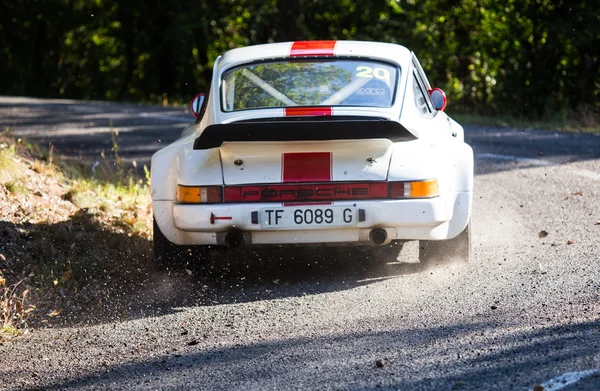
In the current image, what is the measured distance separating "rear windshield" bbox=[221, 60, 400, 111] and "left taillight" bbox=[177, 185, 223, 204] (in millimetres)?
707

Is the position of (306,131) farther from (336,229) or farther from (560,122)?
(560,122)

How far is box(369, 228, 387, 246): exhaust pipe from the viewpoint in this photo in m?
6.18

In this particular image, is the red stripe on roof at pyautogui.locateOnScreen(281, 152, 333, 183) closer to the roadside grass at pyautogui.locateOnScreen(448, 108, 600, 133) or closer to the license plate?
the license plate

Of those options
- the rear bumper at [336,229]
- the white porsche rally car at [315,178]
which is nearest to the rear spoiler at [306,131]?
the white porsche rally car at [315,178]

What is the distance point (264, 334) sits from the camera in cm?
532

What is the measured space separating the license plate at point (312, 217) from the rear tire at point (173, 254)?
83 centimetres

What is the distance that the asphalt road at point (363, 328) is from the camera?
4469mm

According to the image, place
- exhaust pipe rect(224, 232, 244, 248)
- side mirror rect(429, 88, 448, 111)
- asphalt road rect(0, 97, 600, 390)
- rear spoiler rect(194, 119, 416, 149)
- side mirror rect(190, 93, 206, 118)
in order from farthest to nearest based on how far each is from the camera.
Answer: side mirror rect(190, 93, 206, 118)
side mirror rect(429, 88, 448, 111)
exhaust pipe rect(224, 232, 244, 248)
rear spoiler rect(194, 119, 416, 149)
asphalt road rect(0, 97, 600, 390)

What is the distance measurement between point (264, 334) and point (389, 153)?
4.91 ft

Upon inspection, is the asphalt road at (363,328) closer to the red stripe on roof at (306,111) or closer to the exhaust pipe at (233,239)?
the exhaust pipe at (233,239)

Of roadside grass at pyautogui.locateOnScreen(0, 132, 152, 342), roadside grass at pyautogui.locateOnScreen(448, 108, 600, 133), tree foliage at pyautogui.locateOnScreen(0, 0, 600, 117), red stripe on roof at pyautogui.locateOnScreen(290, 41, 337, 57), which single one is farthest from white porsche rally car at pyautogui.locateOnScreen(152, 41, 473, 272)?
tree foliage at pyautogui.locateOnScreen(0, 0, 600, 117)

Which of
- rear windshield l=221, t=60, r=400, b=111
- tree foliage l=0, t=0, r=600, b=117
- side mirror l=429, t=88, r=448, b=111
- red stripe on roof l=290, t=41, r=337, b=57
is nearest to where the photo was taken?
rear windshield l=221, t=60, r=400, b=111

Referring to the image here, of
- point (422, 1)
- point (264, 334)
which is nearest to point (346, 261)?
point (264, 334)

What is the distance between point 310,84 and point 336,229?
1.11 meters
